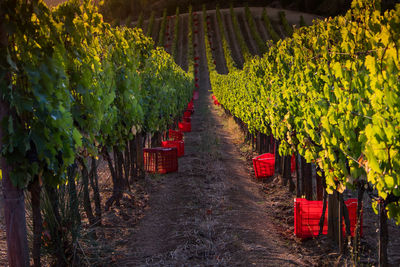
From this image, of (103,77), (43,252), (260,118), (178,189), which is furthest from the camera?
(260,118)

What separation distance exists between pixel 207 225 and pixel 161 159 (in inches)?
168

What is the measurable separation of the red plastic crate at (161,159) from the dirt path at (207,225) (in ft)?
0.75

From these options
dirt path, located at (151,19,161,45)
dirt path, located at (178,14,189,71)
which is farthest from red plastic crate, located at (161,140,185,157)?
dirt path, located at (151,19,161,45)

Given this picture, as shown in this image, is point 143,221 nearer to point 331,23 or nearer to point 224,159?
point 331,23

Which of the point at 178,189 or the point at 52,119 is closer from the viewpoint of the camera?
the point at 52,119

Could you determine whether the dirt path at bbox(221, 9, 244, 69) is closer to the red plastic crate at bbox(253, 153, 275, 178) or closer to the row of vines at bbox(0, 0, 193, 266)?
the red plastic crate at bbox(253, 153, 275, 178)

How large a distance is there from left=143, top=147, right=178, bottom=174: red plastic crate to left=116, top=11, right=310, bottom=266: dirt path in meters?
0.23

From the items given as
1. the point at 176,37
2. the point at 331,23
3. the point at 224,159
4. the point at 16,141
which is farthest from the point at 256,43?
the point at 16,141

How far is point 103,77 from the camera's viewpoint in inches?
213

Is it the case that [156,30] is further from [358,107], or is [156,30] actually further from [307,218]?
[358,107]

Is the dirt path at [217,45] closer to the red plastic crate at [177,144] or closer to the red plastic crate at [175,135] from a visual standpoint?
the red plastic crate at [175,135]

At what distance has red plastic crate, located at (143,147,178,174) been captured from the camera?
9778 mm

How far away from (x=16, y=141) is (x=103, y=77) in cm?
240

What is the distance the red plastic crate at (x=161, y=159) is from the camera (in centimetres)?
978
